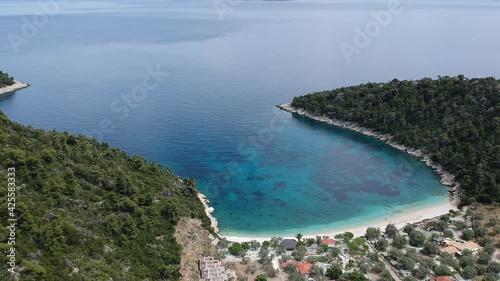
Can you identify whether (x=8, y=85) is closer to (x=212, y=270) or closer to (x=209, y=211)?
(x=209, y=211)

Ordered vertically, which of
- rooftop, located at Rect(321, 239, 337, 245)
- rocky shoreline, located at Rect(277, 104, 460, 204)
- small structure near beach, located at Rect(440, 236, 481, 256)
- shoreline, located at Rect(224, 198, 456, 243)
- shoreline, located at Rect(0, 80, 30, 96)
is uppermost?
shoreline, located at Rect(0, 80, 30, 96)

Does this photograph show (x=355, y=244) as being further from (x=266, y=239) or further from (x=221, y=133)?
(x=221, y=133)

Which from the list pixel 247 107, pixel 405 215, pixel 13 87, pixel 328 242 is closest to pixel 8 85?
pixel 13 87

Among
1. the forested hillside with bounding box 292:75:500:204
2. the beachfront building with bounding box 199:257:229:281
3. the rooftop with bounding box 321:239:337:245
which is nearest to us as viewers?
the beachfront building with bounding box 199:257:229:281

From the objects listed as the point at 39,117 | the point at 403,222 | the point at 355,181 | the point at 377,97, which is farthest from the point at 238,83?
the point at 403,222

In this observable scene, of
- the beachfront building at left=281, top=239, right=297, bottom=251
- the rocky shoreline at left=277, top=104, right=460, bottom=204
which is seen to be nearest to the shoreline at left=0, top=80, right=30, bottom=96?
the rocky shoreline at left=277, top=104, right=460, bottom=204

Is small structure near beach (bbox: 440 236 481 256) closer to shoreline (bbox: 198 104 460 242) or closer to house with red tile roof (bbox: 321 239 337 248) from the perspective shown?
shoreline (bbox: 198 104 460 242)

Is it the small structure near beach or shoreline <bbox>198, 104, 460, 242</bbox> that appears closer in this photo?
the small structure near beach
